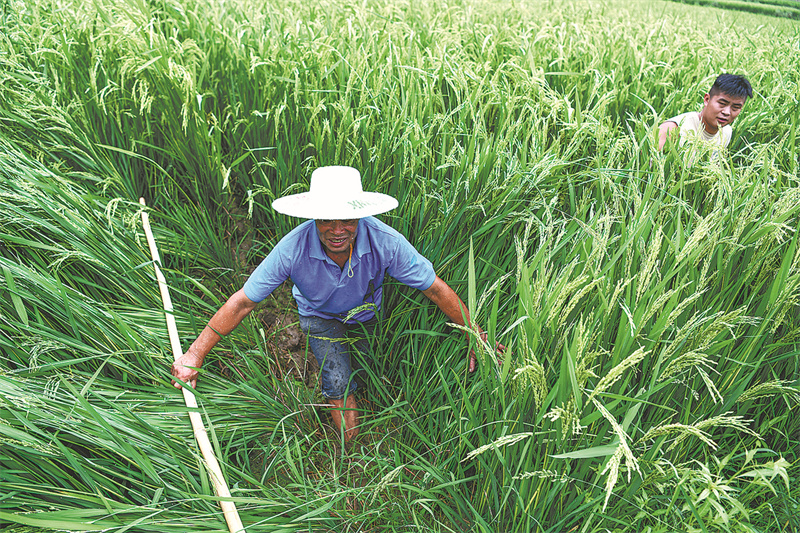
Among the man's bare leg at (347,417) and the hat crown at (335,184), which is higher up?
the hat crown at (335,184)

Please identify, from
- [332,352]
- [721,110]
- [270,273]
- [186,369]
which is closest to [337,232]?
[270,273]

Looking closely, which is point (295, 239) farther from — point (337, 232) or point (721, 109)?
point (721, 109)

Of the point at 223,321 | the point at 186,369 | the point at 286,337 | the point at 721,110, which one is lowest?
the point at 286,337

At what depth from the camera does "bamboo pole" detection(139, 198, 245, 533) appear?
140cm

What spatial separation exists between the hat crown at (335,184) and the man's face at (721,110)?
1964 millimetres

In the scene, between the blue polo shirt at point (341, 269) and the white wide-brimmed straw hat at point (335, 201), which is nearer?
the white wide-brimmed straw hat at point (335, 201)

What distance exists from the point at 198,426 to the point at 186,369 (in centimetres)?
22

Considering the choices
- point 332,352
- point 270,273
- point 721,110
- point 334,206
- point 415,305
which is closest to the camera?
point 334,206

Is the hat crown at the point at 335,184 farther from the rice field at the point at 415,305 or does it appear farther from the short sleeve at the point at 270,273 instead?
the rice field at the point at 415,305

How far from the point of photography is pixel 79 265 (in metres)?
2.01

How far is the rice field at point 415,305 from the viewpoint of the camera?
49.9 inches

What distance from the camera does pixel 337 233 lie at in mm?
1636

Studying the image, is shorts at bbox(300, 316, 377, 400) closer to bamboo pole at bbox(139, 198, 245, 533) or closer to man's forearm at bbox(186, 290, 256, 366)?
man's forearm at bbox(186, 290, 256, 366)

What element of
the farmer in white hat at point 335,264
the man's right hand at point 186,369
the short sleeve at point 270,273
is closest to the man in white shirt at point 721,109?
the farmer in white hat at point 335,264
